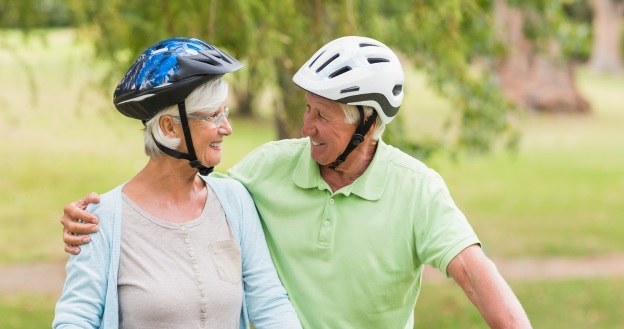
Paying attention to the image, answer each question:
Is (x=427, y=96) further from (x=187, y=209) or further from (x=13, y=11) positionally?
(x=187, y=209)

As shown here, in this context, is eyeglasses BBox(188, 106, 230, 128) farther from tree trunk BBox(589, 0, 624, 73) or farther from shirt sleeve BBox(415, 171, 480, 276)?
tree trunk BBox(589, 0, 624, 73)

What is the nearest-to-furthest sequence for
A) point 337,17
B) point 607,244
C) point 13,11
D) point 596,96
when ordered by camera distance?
point 337,17
point 13,11
point 607,244
point 596,96

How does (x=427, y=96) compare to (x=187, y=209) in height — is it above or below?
below

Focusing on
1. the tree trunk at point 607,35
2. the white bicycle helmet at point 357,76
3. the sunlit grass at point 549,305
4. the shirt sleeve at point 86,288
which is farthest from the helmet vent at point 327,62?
the tree trunk at point 607,35

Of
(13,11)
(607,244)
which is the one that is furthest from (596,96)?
(13,11)

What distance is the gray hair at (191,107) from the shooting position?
301cm

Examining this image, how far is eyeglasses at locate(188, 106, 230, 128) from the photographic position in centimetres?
303

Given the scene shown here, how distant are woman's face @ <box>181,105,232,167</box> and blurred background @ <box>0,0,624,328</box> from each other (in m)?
2.39

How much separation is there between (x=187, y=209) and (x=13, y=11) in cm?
625

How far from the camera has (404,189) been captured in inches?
124

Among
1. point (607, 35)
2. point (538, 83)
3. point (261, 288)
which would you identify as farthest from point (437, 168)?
point (607, 35)

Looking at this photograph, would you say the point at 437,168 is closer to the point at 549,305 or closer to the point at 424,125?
the point at 549,305

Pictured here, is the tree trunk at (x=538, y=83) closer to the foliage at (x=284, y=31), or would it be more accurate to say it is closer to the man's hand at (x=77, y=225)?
the foliage at (x=284, y=31)

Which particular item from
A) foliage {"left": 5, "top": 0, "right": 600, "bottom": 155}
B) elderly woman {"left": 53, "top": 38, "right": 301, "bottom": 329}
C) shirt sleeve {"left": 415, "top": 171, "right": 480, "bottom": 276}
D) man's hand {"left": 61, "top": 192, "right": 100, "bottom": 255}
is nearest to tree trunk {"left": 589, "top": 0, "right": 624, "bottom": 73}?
foliage {"left": 5, "top": 0, "right": 600, "bottom": 155}
